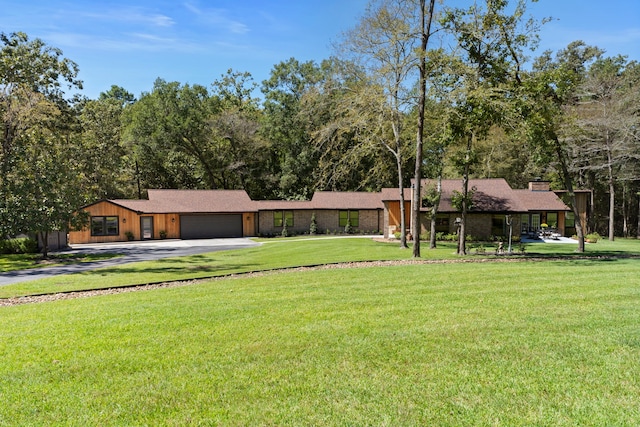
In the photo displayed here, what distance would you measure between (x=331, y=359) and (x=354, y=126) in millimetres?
16821

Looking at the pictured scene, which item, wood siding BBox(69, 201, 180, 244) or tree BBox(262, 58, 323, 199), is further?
tree BBox(262, 58, 323, 199)

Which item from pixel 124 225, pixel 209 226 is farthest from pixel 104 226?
pixel 209 226

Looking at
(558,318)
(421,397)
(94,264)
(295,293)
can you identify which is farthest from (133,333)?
(94,264)

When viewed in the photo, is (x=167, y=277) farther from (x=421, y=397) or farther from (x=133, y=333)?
(x=421, y=397)

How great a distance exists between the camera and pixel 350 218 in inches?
1510

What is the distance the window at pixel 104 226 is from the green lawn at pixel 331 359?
1018 inches

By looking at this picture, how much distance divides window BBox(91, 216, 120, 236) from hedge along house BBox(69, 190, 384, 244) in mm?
720

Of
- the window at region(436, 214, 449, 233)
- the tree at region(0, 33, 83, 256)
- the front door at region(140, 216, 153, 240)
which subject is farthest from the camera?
the front door at region(140, 216, 153, 240)

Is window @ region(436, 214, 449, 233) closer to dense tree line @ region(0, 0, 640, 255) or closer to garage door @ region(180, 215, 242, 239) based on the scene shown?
dense tree line @ region(0, 0, 640, 255)

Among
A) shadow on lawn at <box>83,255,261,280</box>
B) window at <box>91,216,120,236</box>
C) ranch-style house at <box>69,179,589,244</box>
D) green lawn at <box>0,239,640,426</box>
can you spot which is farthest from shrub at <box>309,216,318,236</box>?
green lawn at <box>0,239,640,426</box>

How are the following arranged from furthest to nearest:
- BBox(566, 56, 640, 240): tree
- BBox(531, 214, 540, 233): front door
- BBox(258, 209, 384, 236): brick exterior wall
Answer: BBox(258, 209, 384, 236): brick exterior wall < BBox(531, 214, 540, 233): front door < BBox(566, 56, 640, 240): tree

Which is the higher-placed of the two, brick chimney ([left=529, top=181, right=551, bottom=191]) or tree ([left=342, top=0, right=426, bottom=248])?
tree ([left=342, top=0, right=426, bottom=248])

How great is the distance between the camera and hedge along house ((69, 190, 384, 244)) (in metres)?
35.2

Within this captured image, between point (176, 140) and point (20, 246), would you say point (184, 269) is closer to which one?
point (20, 246)
